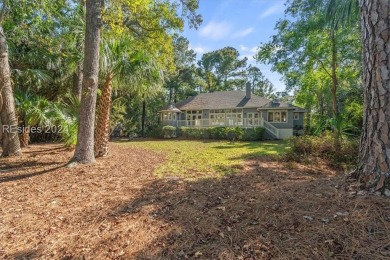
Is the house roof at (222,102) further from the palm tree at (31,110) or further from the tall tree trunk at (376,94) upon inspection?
the tall tree trunk at (376,94)

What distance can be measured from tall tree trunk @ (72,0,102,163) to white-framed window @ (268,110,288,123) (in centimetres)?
1874

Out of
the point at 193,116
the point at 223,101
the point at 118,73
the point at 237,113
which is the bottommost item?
the point at 193,116

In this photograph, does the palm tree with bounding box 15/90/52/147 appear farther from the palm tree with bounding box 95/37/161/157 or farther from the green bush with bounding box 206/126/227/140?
the green bush with bounding box 206/126/227/140

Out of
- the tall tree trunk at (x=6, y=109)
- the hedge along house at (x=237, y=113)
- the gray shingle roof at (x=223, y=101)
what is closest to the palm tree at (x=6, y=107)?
the tall tree trunk at (x=6, y=109)

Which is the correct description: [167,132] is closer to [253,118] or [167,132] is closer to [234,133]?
[234,133]

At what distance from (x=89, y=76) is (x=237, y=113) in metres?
19.8

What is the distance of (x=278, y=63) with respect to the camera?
13.7 metres

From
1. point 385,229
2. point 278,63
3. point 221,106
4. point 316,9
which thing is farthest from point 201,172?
point 221,106

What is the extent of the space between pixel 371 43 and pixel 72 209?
13.8ft

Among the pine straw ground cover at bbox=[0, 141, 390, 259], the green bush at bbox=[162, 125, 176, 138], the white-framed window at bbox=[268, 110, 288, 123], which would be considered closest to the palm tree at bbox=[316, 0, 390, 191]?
the pine straw ground cover at bbox=[0, 141, 390, 259]

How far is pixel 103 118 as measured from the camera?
278 inches

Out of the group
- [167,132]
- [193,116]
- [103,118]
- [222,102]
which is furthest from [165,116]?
[103,118]

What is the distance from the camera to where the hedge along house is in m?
21.2

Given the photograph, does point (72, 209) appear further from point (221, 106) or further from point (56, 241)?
point (221, 106)
